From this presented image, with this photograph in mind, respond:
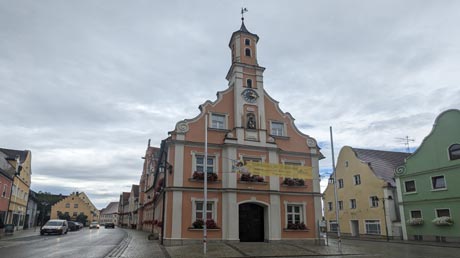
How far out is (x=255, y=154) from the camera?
80.4 feet

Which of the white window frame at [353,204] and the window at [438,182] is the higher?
the window at [438,182]

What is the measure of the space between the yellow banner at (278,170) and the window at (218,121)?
400cm

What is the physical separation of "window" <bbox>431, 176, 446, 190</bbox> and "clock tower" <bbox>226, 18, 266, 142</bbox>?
16102mm

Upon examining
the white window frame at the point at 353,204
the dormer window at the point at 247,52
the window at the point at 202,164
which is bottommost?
the white window frame at the point at 353,204

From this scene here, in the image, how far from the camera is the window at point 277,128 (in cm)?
2634

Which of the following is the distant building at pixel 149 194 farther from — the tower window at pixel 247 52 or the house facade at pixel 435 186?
the house facade at pixel 435 186

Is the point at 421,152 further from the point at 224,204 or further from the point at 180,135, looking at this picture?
the point at 180,135

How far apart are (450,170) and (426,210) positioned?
4143 mm

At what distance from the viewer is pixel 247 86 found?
26.3m

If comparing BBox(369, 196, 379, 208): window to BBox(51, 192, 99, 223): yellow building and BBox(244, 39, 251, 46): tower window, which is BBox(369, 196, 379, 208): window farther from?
BBox(51, 192, 99, 223): yellow building

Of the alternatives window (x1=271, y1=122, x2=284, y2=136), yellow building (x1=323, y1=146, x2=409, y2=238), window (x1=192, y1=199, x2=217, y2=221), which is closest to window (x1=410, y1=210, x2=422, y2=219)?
yellow building (x1=323, y1=146, x2=409, y2=238)

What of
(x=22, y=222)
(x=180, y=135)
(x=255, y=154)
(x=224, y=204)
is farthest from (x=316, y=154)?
(x=22, y=222)

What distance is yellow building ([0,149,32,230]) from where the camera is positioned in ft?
129

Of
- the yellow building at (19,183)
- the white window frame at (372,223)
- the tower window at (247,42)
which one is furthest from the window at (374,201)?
the yellow building at (19,183)
